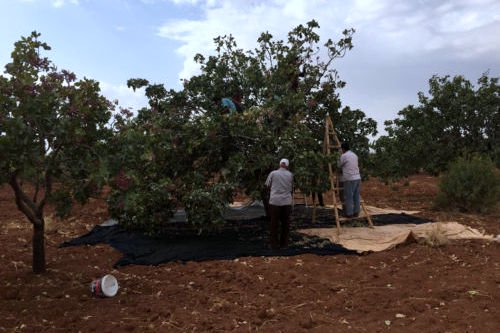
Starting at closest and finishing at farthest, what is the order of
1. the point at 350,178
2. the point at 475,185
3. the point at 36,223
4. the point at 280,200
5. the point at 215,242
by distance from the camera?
the point at 36,223
the point at 280,200
the point at 215,242
the point at 350,178
the point at 475,185

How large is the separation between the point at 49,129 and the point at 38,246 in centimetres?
164

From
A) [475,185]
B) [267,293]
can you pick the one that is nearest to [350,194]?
[475,185]

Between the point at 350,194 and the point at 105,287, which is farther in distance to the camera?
the point at 350,194

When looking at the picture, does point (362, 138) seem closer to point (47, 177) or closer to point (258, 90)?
point (258, 90)

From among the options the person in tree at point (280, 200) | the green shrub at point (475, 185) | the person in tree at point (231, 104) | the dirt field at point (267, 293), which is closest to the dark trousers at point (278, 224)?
the person in tree at point (280, 200)

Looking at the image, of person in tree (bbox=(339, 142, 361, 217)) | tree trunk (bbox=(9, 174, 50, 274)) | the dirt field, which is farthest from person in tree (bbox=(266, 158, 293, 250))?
tree trunk (bbox=(9, 174, 50, 274))

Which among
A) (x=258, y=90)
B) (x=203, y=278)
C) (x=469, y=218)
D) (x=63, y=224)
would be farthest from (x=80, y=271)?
(x=469, y=218)

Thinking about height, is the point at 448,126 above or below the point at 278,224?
above

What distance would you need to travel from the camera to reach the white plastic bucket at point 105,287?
5.28 meters

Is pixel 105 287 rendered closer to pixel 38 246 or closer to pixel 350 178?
pixel 38 246

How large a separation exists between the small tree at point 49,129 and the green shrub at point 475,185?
8.13 meters

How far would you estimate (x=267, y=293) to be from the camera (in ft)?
17.8

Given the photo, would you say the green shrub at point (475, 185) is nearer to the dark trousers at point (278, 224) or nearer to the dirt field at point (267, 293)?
the dirt field at point (267, 293)

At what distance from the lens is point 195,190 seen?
7707 millimetres
